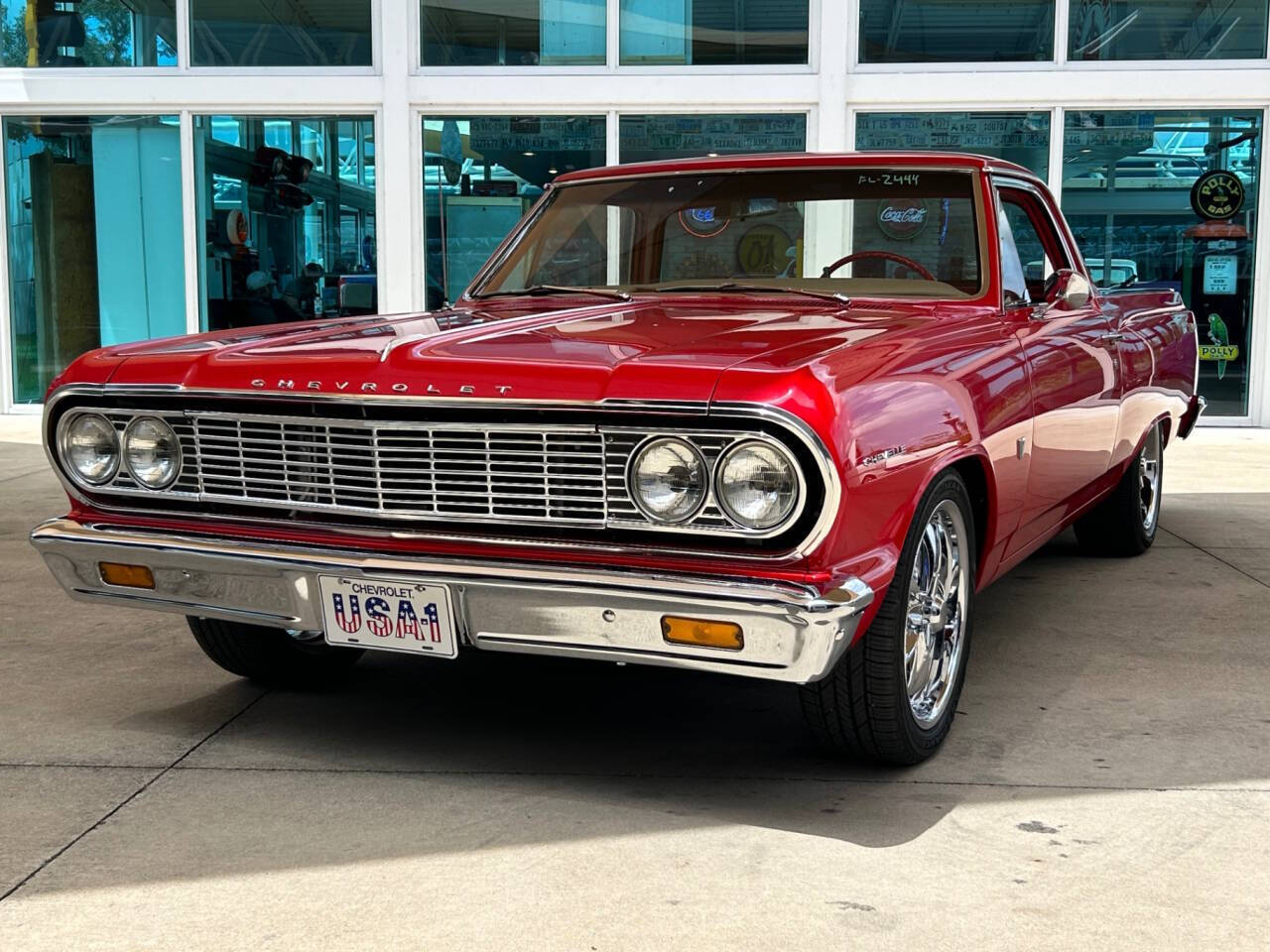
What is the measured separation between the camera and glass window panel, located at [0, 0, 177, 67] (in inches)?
456

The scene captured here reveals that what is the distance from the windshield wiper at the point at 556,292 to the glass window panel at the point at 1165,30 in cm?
818

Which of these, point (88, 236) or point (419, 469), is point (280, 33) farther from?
point (419, 469)

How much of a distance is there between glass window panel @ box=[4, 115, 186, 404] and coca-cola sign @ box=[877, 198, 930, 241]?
8892 mm

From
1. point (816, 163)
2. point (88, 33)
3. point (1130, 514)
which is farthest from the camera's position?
point (88, 33)

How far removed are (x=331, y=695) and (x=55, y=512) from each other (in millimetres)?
3935

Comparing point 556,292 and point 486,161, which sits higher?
point 486,161

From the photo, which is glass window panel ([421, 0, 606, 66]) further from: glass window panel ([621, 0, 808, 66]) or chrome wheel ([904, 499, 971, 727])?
chrome wheel ([904, 499, 971, 727])

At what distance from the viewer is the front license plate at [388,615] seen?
300 cm

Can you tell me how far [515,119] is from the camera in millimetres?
11422

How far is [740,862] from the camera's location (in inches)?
111

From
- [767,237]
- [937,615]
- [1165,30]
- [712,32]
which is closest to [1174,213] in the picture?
[1165,30]

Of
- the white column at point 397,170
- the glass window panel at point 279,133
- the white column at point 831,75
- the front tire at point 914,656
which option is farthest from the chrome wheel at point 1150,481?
the glass window panel at point 279,133

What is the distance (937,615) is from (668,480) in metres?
0.98

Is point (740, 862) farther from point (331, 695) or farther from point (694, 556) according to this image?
point (331, 695)
